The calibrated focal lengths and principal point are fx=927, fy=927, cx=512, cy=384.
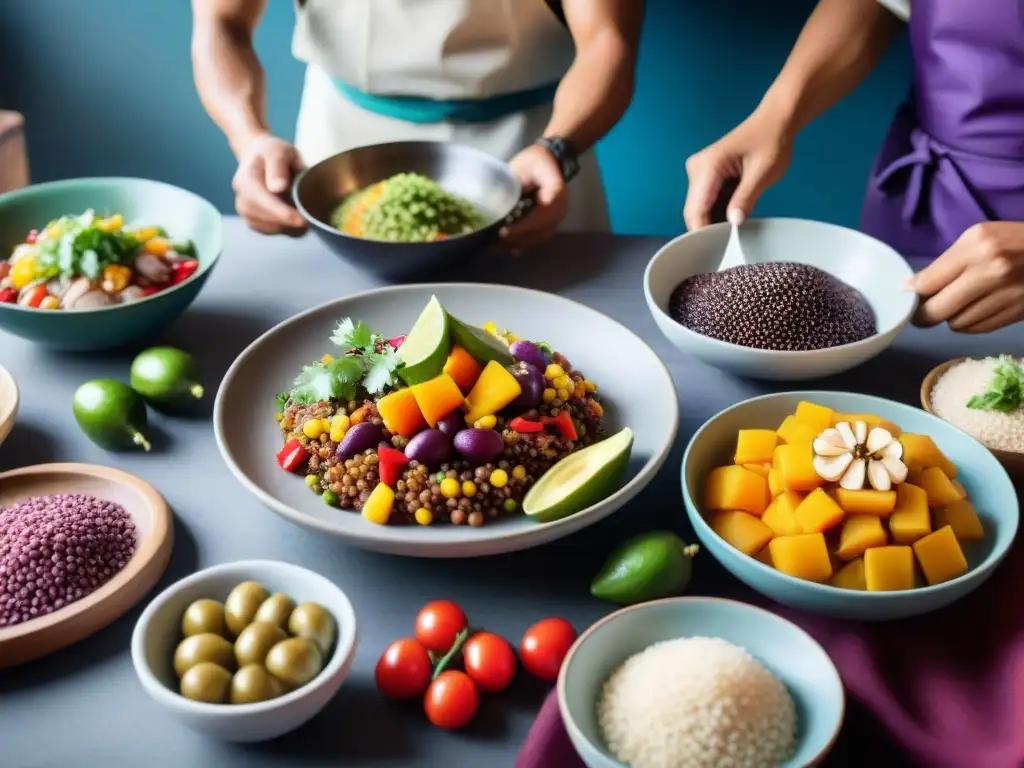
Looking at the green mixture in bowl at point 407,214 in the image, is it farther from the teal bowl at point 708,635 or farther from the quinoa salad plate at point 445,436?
the teal bowl at point 708,635

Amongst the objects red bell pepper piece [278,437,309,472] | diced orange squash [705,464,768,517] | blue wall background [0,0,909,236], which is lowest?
blue wall background [0,0,909,236]

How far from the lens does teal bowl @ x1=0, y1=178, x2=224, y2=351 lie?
124cm

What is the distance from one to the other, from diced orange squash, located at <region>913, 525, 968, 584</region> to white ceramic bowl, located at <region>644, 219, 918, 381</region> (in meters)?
→ 0.35

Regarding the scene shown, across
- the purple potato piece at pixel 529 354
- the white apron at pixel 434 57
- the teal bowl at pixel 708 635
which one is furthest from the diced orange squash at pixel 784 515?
the white apron at pixel 434 57

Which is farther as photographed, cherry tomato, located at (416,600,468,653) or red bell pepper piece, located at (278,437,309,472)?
red bell pepper piece, located at (278,437,309,472)

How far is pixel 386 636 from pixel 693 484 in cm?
35

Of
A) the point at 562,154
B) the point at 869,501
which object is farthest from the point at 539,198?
the point at 869,501

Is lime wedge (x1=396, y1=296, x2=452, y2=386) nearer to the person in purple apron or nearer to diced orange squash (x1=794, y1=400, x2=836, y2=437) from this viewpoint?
diced orange squash (x1=794, y1=400, x2=836, y2=437)

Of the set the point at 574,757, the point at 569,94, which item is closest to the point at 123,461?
the point at 574,757

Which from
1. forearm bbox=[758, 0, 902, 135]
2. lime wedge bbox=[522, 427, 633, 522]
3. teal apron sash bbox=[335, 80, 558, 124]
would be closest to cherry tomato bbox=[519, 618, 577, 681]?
lime wedge bbox=[522, 427, 633, 522]

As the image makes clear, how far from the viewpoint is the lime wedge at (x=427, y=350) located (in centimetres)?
104

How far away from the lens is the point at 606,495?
0.98 m

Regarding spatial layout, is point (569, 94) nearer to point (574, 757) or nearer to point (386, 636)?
point (386, 636)

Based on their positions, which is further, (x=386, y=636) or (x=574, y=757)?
(x=386, y=636)
